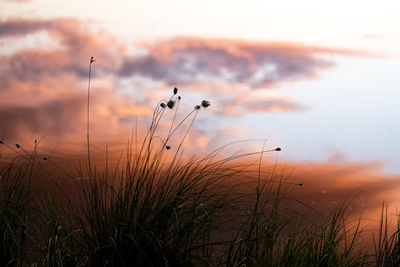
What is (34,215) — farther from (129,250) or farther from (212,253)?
(212,253)

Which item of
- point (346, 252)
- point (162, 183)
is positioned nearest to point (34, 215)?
point (162, 183)

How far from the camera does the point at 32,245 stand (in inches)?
207

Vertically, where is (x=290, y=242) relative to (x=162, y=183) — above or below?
below

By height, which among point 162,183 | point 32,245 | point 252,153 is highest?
point 252,153

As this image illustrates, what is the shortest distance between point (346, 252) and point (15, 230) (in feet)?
10.7

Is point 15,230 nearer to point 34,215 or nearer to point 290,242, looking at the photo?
point 34,215

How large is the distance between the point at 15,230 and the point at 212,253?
73.9 inches

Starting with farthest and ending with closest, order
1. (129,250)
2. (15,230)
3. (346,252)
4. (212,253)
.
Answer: (346,252)
(15,230)
(212,253)
(129,250)

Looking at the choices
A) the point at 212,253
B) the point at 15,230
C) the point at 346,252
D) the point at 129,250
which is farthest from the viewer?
the point at 346,252

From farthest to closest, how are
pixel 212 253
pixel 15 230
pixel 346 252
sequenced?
pixel 346 252 → pixel 15 230 → pixel 212 253

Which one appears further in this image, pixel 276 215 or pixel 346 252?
pixel 346 252

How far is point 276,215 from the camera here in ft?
17.5

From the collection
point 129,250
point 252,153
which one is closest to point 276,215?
point 252,153

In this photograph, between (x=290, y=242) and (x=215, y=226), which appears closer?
(x=215, y=226)
